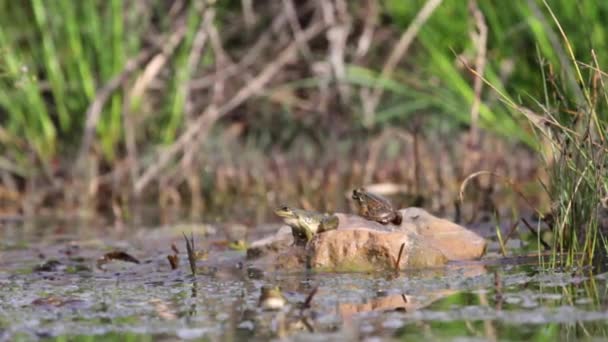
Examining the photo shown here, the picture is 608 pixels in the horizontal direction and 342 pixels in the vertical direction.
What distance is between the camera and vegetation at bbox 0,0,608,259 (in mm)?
7844

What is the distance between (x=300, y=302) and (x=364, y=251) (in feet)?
2.59

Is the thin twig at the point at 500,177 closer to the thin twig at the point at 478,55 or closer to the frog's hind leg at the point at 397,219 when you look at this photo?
the frog's hind leg at the point at 397,219

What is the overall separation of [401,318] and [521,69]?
5039mm

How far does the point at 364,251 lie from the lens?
14.1ft

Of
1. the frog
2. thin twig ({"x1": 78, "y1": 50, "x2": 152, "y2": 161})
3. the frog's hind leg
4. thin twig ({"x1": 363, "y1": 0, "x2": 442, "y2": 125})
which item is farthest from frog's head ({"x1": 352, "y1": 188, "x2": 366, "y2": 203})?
thin twig ({"x1": 78, "y1": 50, "x2": 152, "y2": 161})

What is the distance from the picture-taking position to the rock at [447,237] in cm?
458

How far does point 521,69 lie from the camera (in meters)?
8.02

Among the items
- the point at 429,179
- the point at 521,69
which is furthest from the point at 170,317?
the point at 521,69

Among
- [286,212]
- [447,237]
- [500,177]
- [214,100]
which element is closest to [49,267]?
Answer: [286,212]

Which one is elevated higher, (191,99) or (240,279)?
(191,99)

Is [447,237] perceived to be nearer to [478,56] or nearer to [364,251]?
[364,251]

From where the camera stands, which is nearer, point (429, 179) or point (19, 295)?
point (19, 295)

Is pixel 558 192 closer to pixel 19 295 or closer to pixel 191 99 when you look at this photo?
pixel 19 295

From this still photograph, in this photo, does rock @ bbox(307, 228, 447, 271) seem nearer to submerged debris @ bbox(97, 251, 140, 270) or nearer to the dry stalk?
submerged debris @ bbox(97, 251, 140, 270)
